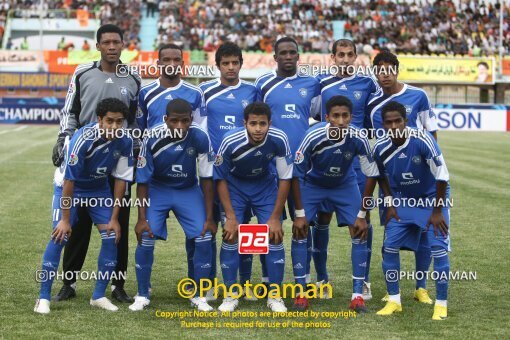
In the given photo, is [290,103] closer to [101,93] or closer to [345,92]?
[345,92]

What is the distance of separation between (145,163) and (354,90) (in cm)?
218

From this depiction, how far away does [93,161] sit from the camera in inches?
293

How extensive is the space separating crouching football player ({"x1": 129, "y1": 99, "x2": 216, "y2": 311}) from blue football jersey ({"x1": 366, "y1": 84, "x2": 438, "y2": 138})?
171 cm

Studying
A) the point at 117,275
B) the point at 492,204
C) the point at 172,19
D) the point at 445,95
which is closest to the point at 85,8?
the point at 172,19

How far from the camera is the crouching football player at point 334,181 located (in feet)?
25.0

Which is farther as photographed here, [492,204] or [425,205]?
[492,204]

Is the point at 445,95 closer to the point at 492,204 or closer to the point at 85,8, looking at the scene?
the point at 85,8

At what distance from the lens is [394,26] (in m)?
45.3

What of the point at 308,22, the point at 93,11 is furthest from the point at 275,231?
the point at 93,11

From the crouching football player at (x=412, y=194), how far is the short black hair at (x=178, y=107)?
169 cm

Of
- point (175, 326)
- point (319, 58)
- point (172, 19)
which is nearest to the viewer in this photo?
point (175, 326)

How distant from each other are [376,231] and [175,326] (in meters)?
6.28

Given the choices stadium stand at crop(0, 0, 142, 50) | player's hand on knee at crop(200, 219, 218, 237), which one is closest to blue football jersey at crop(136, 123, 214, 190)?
player's hand on knee at crop(200, 219, 218, 237)

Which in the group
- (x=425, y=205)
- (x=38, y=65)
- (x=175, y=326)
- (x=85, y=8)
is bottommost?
(x=175, y=326)
